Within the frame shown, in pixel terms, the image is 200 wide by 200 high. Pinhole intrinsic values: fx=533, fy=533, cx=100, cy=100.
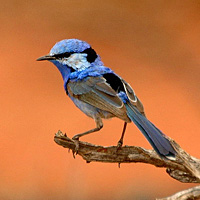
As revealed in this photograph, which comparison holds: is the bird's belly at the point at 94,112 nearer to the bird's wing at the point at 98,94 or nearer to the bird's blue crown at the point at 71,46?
the bird's wing at the point at 98,94

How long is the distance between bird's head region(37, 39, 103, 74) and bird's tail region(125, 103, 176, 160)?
0.98ft

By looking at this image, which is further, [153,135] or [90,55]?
[90,55]

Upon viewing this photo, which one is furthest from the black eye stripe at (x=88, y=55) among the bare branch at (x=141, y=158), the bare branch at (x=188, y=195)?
the bare branch at (x=188, y=195)

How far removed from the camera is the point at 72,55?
227cm

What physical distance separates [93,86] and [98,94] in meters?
0.06

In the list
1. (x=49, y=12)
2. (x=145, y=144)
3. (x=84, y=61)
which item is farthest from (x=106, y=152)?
(x=49, y=12)

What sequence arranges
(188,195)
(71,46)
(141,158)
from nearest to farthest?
(188,195) → (141,158) → (71,46)

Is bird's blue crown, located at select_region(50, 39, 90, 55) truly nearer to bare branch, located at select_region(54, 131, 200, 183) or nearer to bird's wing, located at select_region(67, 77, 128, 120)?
bird's wing, located at select_region(67, 77, 128, 120)

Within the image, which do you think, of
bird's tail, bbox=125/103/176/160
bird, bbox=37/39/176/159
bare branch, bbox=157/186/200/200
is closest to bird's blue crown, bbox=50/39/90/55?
bird, bbox=37/39/176/159

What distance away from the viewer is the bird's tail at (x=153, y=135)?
5.97 feet

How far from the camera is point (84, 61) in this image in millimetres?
2334

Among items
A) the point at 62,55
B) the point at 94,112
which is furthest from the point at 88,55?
the point at 94,112

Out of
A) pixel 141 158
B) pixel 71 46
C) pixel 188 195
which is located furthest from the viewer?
pixel 71 46

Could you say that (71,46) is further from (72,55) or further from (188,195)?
(188,195)
